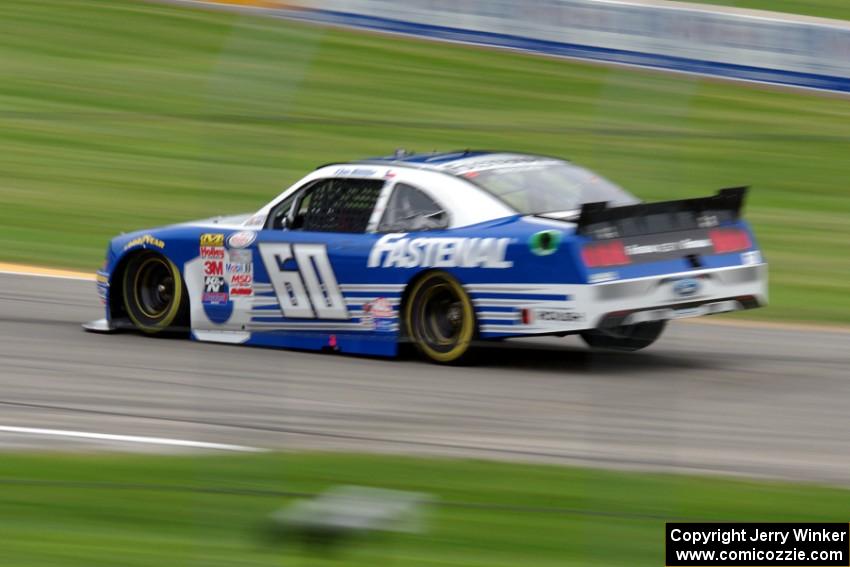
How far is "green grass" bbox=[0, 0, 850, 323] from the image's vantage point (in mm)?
5355

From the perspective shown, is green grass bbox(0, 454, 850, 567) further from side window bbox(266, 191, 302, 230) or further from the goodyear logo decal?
the goodyear logo decal

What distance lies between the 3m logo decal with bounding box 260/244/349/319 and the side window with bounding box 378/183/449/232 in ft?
1.31

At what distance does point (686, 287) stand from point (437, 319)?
1352 mm

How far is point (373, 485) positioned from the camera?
238 inches

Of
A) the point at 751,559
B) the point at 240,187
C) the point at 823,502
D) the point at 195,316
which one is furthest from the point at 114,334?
the point at 751,559

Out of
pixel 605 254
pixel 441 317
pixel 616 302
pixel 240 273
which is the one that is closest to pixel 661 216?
pixel 605 254

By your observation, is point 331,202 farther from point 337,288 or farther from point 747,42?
point 747,42

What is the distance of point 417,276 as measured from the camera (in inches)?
348

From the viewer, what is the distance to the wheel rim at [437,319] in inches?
345

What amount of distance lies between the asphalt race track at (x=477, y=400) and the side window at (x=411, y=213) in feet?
Answer: 2.45

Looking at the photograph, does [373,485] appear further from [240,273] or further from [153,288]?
[153,288]

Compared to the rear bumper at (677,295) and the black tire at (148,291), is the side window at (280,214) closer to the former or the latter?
the black tire at (148,291)

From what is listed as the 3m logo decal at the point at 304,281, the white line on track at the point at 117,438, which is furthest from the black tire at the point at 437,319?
the white line on track at the point at 117,438

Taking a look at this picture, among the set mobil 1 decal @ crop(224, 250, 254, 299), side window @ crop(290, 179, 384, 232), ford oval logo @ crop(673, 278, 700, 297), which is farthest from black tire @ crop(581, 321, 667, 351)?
mobil 1 decal @ crop(224, 250, 254, 299)
